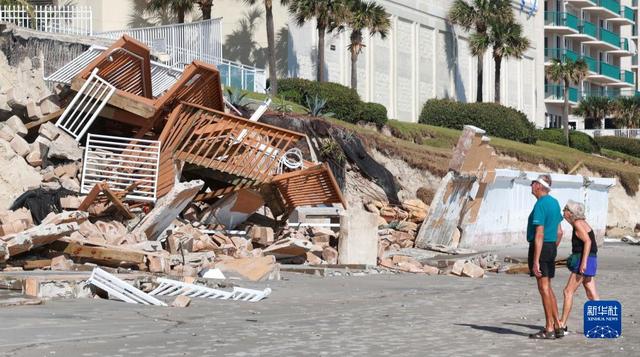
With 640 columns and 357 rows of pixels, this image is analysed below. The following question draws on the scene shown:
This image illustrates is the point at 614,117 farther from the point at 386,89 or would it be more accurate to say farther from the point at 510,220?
the point at 510,220

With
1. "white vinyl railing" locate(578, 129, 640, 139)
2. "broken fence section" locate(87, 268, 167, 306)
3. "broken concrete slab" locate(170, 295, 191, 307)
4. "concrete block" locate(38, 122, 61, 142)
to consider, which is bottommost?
"broken concrete slab" locate(170, 295, 191, 307)

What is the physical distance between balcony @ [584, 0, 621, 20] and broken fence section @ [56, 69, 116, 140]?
7469cm

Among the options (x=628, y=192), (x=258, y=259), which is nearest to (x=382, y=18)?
(x=628, y=192)

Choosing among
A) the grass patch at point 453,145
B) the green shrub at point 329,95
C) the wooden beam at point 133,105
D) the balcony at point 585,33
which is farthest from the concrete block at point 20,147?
the balcony at point 585,33

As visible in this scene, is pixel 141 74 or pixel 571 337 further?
pixel 141 74

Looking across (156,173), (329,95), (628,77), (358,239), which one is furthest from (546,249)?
(628,77)

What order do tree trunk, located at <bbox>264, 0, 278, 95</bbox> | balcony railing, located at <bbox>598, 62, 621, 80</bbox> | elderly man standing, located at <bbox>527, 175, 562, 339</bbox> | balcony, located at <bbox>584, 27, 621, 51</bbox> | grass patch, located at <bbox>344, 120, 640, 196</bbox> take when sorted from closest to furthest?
elderly man standing, located at <bbox>527, 175, 562, 339</bbox> → grass patch, located at <bbox>344, 120, 640, 196</bbox> → tree trunk, located at <bbox>264, 0, 278, 95</bbox> → balcony, located at <bbox>584, 27, 621, 51</bbox> → balcony railing, located at <bbox>598, 62, 621, 80</bbox>

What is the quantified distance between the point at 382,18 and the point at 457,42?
13.1 meters

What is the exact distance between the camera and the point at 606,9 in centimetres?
9450

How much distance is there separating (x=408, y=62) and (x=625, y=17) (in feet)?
159

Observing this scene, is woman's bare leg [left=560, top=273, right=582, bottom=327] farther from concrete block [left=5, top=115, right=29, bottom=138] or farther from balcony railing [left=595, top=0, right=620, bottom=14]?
balcony railing [left=595, top=0, right=620, bottom=14]

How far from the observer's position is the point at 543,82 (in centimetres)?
7769

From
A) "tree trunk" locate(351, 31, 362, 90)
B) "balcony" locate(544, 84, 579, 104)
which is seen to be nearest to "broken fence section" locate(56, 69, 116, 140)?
"tree trunk" locate(351, 31, 362, 90)

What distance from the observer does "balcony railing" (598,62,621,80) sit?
9456 cm
